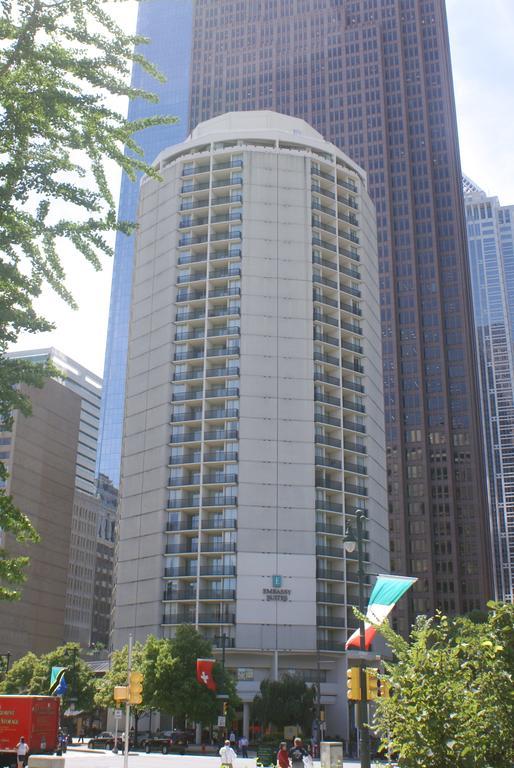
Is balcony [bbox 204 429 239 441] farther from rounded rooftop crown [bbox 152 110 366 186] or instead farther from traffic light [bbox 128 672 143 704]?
traffic light [bbox 128 672 143 704]

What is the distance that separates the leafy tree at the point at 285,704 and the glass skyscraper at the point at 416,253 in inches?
3367

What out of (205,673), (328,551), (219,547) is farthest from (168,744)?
(328,551)

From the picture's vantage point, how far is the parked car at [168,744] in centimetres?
6394

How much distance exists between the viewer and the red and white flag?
6462 cm

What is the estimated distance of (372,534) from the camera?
9588 cm

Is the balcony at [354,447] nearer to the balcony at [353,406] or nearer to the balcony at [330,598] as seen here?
the balcony at [353,406]

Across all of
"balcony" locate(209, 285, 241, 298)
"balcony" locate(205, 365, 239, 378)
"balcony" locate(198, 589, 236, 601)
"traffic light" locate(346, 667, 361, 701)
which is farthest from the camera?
"balcony" locate(209, 285, 241, 298)

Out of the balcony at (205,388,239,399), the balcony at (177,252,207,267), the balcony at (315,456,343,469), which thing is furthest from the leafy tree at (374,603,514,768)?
the balcony at (177,252,207,267)

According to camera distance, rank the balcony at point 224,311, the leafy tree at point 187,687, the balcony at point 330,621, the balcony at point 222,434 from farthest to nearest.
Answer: the balcony at point 224,311, the balcony at point 222,434, the balcony at point 330,621, the leafy tree at point 187,687

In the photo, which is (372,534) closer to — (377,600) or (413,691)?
(377,600)

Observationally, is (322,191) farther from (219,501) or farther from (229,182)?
(219,501)

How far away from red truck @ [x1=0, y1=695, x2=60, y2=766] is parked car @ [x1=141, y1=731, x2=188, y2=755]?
2208 cm

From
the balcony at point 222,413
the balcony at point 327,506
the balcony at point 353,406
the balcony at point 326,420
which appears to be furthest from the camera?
the balcony at point 353,406

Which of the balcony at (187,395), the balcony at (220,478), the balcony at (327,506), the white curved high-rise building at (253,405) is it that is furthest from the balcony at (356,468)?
the balcony at (187,395)
